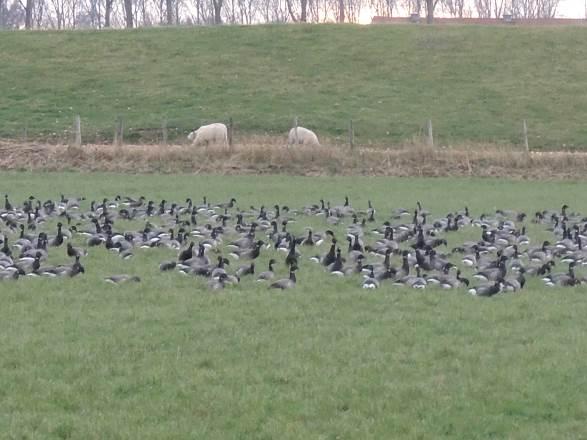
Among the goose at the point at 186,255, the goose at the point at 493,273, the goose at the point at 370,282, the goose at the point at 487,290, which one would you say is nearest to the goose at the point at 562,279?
the goose at the point at 493,273

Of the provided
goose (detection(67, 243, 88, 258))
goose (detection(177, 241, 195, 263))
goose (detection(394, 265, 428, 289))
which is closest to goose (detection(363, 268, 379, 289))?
goose (detection(394, 265, 428, 289))

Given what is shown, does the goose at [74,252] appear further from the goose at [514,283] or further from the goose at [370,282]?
the goose at [514,283]

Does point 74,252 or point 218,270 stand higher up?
point 74,252

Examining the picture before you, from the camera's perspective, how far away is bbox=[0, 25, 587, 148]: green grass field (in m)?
51.8

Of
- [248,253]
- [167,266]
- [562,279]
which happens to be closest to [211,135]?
[248,253]

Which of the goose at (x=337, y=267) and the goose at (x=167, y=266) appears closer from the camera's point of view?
the goose at (x=337, y=267)

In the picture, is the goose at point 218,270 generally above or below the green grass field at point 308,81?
below

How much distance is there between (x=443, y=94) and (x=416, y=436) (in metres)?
52.0

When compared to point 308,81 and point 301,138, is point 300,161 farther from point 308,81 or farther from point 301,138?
point 308,81

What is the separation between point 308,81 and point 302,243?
142ft

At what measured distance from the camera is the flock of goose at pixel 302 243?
15438 mm

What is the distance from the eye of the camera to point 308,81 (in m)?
61.7

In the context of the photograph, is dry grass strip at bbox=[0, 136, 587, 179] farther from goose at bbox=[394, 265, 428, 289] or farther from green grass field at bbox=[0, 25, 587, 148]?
goose at bbox=[394, 265, 428, 289]

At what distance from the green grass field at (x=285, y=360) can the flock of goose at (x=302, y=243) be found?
0.44m
